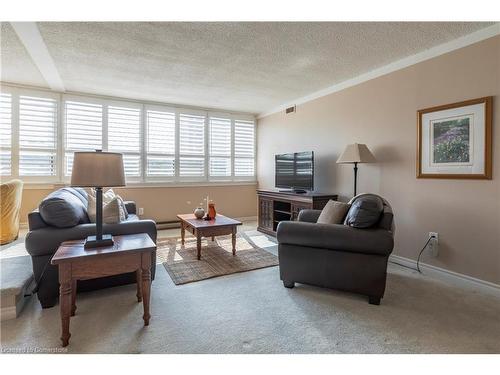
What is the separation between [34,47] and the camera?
9.46 ft

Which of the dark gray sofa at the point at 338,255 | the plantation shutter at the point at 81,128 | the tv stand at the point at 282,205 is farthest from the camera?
the plantation shutter at the point at 81,128

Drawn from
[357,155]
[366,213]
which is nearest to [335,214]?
[366,213]

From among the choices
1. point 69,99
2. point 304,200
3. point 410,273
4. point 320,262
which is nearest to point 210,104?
point 69,99

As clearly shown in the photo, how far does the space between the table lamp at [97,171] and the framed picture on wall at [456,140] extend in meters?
3.04

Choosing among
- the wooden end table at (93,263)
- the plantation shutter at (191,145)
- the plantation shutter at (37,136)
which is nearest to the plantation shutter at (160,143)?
the plantation shutter at (191,145)

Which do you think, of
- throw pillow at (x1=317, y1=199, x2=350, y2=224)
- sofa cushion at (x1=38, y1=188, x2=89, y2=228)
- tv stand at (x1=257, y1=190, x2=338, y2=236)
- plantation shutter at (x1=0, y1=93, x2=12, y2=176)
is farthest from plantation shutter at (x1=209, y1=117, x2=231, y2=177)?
sofa cushion at (x1=38, y1=188, x2=89, y2=228)

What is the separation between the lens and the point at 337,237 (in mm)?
2242

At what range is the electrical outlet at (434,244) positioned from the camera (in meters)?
2.81

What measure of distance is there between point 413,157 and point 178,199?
412cm

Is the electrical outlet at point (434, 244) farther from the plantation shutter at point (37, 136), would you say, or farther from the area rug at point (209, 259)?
the plantation shutter at point (37, 136)

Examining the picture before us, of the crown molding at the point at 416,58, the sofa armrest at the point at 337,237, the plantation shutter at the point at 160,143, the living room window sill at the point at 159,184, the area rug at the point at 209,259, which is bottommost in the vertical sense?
the area rug at the point at 209,259

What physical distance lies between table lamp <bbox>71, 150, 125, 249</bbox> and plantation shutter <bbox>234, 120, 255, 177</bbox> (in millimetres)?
4169

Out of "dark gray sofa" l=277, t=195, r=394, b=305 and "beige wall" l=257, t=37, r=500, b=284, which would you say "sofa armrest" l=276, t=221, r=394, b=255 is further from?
"beige wall" l=257, t=37, r=500, b=284

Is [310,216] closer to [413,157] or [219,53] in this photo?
[413,157]
